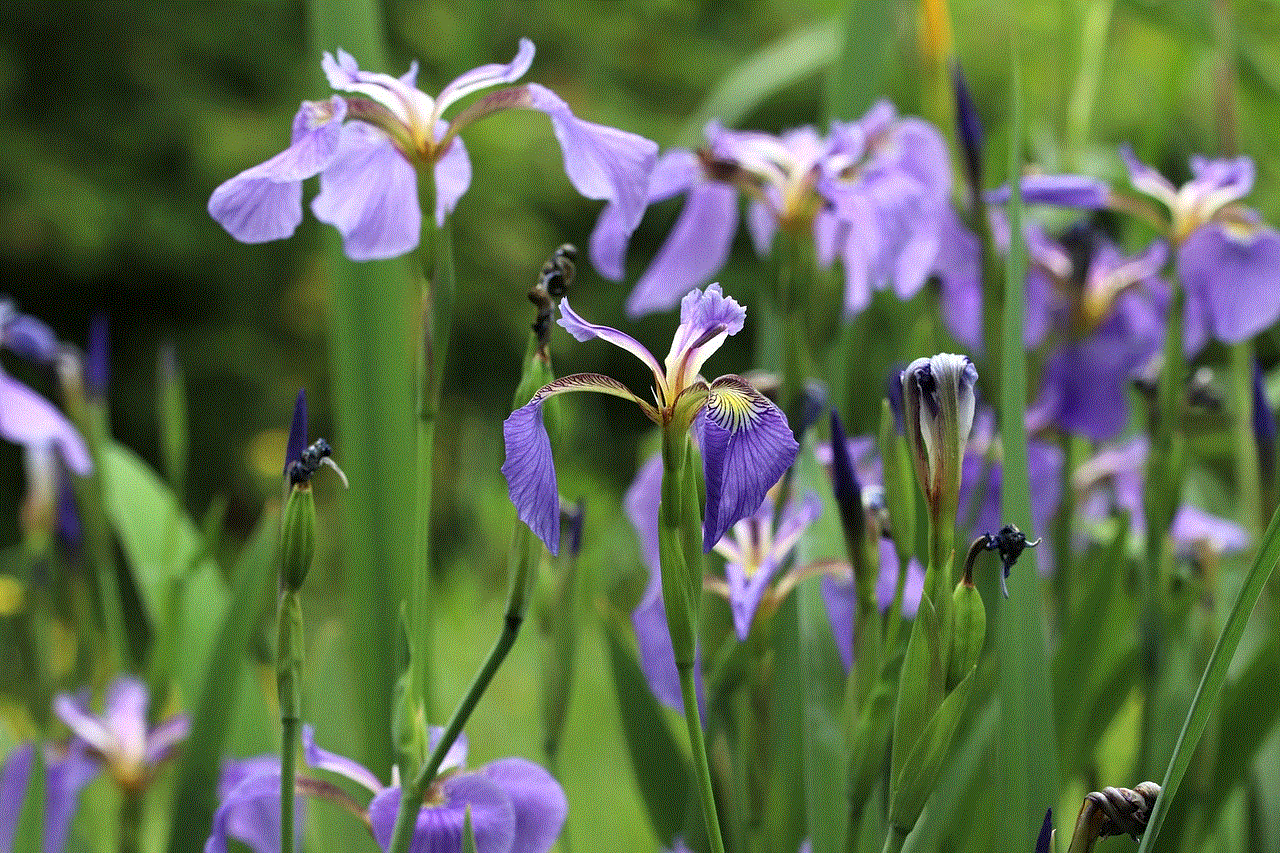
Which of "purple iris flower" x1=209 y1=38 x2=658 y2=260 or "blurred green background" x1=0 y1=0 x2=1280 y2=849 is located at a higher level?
"blurred green background" x1=0 y1=0 x2=1280 y2=849

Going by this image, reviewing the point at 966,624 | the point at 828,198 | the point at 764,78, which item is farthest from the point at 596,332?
the point at 764,78

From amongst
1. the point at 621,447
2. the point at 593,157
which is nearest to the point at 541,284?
the point at 593,157

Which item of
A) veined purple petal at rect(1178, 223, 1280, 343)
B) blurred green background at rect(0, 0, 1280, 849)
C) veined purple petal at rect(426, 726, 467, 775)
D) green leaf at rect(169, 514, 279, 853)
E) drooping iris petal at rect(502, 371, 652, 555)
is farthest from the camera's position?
blurred green background at rect(0, 0, 1280, 849)

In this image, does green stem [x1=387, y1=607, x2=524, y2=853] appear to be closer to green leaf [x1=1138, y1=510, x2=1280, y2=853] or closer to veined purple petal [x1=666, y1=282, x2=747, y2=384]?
veined purple petal [x1=666, y1=282, x2=747, y2=384]

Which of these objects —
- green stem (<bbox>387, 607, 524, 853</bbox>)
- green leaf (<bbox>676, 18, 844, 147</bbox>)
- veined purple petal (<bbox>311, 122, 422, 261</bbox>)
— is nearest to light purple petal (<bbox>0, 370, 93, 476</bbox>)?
veined purple petal (<bbox>311, 122, 422, 261</bbox>)

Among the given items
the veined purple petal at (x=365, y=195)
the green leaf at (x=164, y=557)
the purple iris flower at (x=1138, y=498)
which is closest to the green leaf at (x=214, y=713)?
the green leaf at (x=164, y=557)

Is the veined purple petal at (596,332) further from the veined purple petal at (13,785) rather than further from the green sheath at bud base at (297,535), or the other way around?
the veined purple petal at (13,785)

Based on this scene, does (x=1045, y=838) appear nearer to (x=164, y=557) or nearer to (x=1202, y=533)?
(x=1202, y=533)
